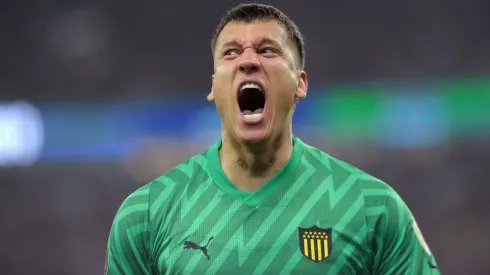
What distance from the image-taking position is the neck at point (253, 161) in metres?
2.55

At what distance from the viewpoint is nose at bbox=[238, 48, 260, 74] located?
252 cm

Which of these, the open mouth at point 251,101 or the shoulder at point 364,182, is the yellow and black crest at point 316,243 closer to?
the shoulder at point 364,182

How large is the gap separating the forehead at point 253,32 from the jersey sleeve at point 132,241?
690 mm

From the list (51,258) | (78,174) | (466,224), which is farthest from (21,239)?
(466,224)

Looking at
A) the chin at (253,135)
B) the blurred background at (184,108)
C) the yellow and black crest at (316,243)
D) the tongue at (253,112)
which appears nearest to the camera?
the yellow and black crest at (316,243)

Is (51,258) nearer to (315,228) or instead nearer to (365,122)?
(365,122)

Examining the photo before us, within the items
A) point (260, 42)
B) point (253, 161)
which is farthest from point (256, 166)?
point (260, 42)

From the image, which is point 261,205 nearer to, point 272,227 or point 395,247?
point 272,227

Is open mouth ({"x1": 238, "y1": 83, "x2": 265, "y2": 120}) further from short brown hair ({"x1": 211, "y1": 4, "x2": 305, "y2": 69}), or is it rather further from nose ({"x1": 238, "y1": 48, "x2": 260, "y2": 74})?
short brown hair ({"x1": 211, "y1": 4, "x2": 305, "y2": 69})

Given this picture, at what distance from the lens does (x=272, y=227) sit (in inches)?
96.7

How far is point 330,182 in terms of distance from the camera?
2578 millimetres

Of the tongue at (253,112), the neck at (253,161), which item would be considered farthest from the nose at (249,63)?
the neck at (253,161)

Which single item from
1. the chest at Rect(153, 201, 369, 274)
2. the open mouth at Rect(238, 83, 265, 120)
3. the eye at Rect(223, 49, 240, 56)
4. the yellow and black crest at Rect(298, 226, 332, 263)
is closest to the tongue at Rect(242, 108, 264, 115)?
the open mouth at Rect(238, 83, 265, 120)

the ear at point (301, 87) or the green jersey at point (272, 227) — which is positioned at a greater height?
the ear at point (301, 87)
